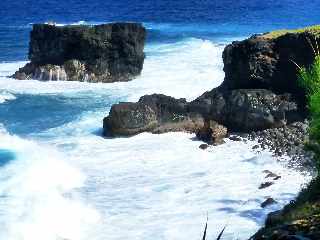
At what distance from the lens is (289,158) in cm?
3325

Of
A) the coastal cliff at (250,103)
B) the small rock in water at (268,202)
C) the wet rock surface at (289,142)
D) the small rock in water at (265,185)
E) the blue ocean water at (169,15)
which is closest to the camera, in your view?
the small rock in water at (268,202)

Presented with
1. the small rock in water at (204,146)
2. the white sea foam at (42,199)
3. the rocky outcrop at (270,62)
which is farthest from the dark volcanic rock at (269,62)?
the white sea foam at (42,199)

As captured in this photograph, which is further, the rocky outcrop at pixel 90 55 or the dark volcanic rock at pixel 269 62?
the rocky outcrop at pixel 90 55

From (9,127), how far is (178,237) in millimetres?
21472

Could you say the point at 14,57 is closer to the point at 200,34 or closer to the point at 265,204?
the point at 200,34

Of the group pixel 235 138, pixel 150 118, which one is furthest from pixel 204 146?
pixel 150 118

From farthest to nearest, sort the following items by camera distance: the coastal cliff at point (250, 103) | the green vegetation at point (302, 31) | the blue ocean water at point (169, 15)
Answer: the blue ocean water at point (169, 15) < the green vegetation at point (302, 31) < the coastal cliff at point (250, 103)

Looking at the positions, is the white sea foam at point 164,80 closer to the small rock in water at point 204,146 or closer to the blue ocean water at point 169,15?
the small rock in water at point 204,146

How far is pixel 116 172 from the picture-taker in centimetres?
3341

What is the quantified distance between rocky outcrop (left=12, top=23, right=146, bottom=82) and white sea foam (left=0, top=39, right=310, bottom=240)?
14.5 meters

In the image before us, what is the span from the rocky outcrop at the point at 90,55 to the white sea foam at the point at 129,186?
14.5 m

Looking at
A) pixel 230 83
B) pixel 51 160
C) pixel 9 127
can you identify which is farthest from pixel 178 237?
pixel 9 127

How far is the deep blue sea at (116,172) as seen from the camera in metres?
26.8

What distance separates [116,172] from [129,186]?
216 cm
